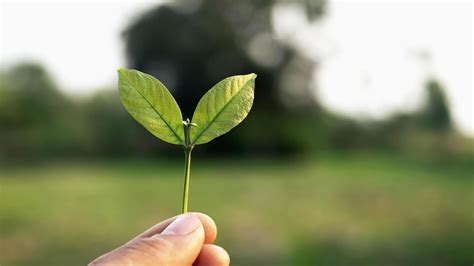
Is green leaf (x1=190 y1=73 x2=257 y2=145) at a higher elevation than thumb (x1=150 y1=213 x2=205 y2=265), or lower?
higher

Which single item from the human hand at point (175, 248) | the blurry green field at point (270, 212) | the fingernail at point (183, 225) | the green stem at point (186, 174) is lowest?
the blurry green field at point (270, 212)

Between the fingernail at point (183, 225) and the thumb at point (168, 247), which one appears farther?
the fingernail at point (183, 225)

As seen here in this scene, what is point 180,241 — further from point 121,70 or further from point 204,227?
point 121,70

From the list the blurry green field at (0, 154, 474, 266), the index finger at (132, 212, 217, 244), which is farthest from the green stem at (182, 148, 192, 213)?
the blurry green field at (0, 154, 474, 266)

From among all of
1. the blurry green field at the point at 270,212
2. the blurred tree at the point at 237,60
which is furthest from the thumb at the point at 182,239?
the blurred tree at the point at 237,60

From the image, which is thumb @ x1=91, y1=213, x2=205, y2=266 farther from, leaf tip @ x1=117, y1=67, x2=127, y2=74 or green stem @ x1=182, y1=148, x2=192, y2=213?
leaf tip @ x1=117, y1=67, x2=127, y2=74

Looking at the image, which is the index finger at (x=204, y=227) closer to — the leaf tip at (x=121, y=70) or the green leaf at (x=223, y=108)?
Answer: the green leaf at (x=223, y=108)

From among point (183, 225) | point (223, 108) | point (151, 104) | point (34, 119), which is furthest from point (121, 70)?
point (34, 119)
